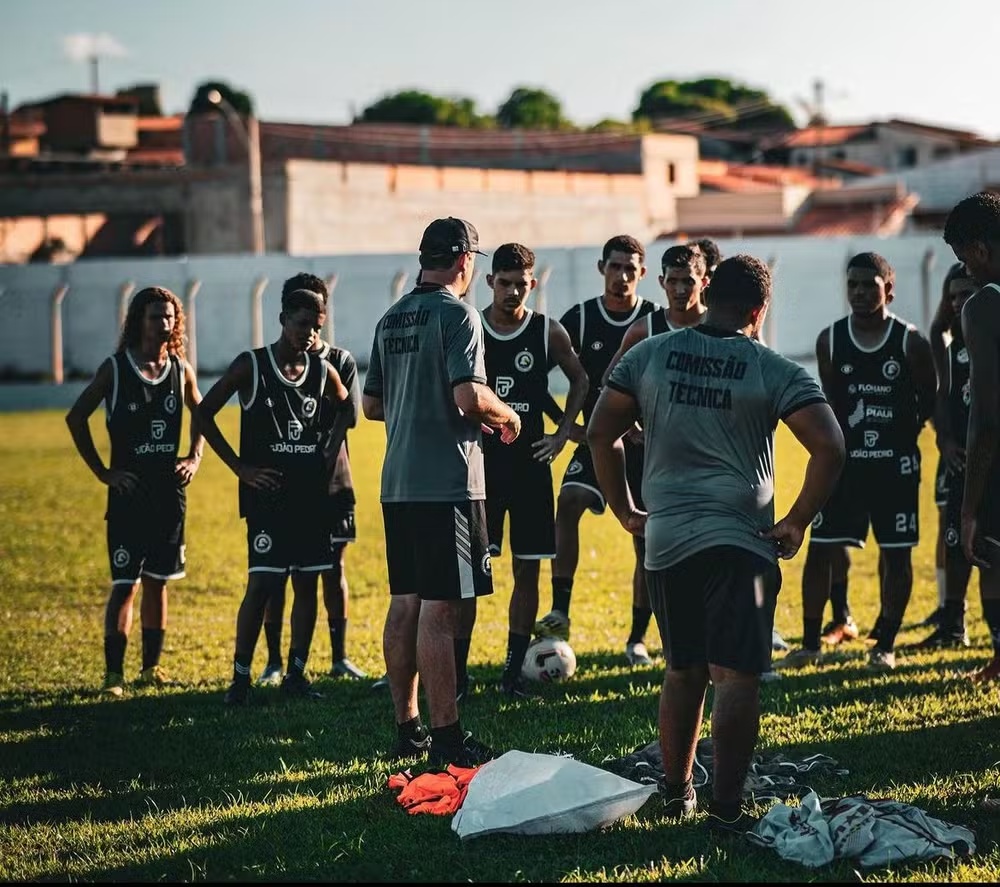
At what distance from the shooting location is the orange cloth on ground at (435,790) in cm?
607

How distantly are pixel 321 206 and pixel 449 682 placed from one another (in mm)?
47728

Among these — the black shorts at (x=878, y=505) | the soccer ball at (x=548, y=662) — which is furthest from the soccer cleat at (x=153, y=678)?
the black shorts at (x=878, y=505)

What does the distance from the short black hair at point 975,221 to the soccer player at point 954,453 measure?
2615 mm

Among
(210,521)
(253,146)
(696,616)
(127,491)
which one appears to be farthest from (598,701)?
(253,146)

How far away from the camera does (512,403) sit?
8.65 meters

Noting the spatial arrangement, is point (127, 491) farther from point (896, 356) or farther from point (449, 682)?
point (896, 356)

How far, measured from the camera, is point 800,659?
9.06 metres

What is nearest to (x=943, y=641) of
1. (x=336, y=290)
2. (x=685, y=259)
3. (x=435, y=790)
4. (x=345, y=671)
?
(x=685, y=259)

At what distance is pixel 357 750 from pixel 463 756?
0.73 m

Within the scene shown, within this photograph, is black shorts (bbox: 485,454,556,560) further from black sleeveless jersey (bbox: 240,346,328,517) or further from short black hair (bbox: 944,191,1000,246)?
short black hair (bbox: 944,191,1000,246)

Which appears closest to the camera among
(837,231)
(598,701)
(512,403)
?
(598,701)

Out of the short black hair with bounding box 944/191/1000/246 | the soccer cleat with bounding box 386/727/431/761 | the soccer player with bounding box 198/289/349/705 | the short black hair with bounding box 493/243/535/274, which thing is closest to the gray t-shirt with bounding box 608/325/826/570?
the short black hair with bounding box 944/191/1000/246

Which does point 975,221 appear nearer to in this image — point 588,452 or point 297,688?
point 588,452

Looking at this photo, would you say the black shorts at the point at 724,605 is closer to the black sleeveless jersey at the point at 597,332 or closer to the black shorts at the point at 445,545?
the black shorts at the point at 445,545
